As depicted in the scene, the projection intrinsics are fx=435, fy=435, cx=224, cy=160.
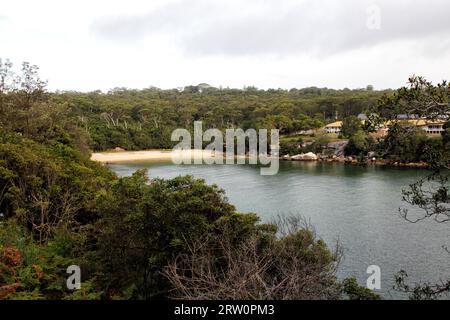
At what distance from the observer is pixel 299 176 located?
4012cm

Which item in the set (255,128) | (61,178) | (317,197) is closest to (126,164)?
(255,128)

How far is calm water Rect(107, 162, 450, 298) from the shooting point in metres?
16.4

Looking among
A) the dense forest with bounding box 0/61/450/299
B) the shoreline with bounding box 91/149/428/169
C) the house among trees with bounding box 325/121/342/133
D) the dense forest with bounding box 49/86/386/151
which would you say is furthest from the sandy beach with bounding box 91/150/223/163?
the dense forest with bounding box 0/61/450/299

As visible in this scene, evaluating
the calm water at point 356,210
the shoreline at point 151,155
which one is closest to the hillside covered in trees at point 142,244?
the calm water at point 356,210

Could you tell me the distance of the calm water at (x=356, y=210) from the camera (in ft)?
53.7

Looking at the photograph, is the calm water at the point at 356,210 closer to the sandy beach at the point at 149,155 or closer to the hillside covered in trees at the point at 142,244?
the hillside covered in trees at the point at 142,244

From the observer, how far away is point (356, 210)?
25.0m

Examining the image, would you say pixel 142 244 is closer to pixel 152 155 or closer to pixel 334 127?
pixel 334 127

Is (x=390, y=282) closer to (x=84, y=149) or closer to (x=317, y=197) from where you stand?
(x=317, y=197)

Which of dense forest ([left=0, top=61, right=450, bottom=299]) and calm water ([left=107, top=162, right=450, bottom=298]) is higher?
dense forest ([left=0, top=61, right=450, bottom=299])

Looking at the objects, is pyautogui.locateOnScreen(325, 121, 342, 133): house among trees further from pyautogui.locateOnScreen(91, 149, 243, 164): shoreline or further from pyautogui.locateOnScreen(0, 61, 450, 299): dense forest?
pyautogui.locateOnScreen(0, 61, 450, 299): dense forest

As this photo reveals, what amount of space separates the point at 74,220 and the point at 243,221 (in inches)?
240

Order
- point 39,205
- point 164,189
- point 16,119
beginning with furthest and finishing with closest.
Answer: point 16,119 → point 39,205 → point 164,189
